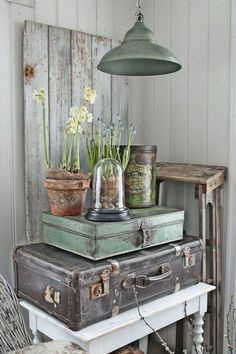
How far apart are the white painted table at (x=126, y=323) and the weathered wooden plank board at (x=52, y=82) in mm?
497

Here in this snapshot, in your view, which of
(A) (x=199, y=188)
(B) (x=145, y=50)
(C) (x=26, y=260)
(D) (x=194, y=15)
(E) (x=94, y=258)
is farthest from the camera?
(D) (x=194, y=15)

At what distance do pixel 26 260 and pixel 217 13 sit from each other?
1606mm

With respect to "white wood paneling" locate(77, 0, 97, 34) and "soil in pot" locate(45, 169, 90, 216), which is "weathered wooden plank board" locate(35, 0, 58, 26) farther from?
"soil in pot" locate(45, 169, 90, 216)

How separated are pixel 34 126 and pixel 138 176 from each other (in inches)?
23.5

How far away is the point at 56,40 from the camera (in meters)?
2.05

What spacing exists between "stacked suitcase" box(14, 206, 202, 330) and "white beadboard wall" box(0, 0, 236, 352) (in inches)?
11.7

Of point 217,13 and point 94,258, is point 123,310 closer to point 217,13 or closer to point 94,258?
point 94,258

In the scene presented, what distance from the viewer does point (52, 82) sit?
80.6 inches

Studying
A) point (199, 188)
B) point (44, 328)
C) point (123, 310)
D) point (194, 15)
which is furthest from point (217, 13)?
point (44, 328)

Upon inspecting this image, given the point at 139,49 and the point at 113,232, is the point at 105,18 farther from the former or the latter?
the point at 113,232

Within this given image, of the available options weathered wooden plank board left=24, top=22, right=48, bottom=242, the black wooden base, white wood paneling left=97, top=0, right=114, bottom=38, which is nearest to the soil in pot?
the black wooden base

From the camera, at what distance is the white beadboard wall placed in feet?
6.39

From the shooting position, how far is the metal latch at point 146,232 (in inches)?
68.6

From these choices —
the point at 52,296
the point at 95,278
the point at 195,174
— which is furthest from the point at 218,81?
the point at 52,296
